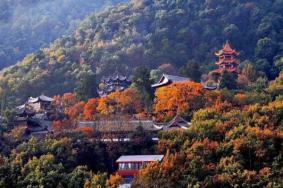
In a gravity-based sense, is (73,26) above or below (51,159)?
above

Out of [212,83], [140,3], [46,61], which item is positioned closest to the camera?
[212,83]

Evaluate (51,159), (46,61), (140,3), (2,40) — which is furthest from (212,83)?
(2,40)

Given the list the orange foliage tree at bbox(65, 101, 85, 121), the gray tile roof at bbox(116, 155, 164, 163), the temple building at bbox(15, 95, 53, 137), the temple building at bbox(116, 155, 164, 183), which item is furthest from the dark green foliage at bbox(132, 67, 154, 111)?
the temple building at bbox(116, 155, 164, 183)

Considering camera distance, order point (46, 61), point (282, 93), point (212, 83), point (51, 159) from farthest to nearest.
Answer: point (46, 61) < point (212, 83) < point (282, 93) < point (51, 159)

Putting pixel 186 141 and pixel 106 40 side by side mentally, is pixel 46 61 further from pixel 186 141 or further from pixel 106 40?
pixel 186 141

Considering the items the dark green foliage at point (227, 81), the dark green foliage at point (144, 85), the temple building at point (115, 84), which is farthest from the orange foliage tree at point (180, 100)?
the temple building at point (115, 84)
